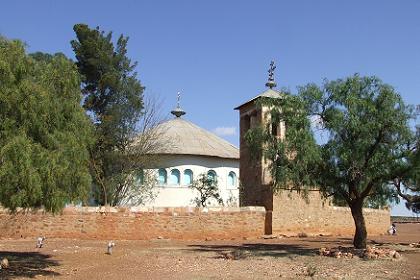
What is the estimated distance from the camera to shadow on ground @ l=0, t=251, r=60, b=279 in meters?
13.5

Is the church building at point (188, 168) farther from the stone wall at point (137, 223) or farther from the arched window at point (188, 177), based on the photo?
the stone wall at point (137, 223)

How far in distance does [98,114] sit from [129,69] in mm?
4196

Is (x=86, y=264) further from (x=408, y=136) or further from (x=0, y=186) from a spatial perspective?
(x=408, y=136)

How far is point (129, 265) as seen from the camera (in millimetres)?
16125

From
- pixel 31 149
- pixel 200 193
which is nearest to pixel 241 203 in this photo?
pixel 200 193

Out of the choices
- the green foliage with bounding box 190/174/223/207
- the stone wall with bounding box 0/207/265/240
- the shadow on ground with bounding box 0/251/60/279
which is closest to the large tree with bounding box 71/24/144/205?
the green foliage with bounding box 190/174/223/207

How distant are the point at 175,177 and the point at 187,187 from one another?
3.98 feet

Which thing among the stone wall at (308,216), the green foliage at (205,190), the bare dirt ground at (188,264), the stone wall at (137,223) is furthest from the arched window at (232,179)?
the bare dirt ground at (188,264)

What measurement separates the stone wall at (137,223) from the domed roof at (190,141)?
37.6ft

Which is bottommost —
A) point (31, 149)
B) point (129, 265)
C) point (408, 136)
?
point (129, 265)

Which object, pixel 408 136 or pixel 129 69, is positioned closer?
pixel 408 136

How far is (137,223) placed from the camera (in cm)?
2625

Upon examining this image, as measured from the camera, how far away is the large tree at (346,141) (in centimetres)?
1844

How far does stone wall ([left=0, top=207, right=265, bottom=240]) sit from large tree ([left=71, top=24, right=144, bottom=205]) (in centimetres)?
904
